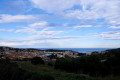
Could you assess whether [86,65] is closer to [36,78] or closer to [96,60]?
[96,60]

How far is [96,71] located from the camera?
379 inches

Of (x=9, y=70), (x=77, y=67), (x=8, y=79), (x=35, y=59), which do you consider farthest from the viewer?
(x=35, y=59)

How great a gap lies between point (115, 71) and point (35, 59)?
10673 mm

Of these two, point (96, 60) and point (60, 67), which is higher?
point (96, 60)

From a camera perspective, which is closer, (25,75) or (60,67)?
(25,75)

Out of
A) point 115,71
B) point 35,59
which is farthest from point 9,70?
point 35,59

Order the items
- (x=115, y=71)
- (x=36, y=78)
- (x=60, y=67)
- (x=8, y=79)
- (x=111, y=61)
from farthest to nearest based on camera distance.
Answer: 1. (x=60, y=67)
2. (x=111, y=61)
3. (x=115, y=71)
4. (x=8, y=79)
5. (x=36, y=78)

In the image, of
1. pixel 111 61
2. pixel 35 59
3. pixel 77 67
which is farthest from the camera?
pixel 35 59

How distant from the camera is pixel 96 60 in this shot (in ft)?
33.8

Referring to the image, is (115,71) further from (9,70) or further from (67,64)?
(9,70)

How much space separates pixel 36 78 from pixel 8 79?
1323 mm

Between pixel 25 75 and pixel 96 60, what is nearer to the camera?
pixel 25 75

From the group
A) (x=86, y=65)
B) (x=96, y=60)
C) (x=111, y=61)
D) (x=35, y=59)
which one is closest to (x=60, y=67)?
(x=86, y=65)

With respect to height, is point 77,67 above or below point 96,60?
below
